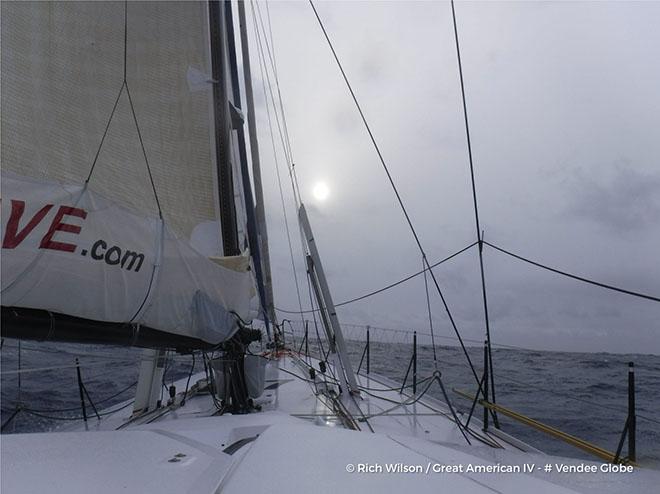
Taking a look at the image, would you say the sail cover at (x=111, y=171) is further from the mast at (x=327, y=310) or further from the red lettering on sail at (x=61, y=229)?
the mast at (x=327, y=310)

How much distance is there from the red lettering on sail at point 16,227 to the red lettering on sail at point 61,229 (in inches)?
3.2

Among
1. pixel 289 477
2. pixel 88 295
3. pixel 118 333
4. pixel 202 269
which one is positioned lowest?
pixel 289 477

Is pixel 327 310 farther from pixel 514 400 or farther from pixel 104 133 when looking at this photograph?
pixel 514 400

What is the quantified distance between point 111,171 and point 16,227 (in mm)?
798

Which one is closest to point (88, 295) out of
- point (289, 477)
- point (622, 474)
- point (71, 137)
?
point (71, 137)

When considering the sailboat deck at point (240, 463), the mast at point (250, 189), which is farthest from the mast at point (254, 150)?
the sailboat deck at point (240, 463)

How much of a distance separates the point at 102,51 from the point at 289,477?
3.11 meters

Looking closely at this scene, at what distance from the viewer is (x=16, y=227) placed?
2.15 meters

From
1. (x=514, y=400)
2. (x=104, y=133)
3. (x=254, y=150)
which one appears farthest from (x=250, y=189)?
(x=514, y=400)

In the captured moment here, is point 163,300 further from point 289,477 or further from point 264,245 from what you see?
point 264,245

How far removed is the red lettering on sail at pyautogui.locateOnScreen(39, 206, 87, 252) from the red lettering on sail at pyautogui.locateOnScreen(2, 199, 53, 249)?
0.08 metres

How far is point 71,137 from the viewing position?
8.71 feet

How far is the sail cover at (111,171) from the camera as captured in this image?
2305 mm

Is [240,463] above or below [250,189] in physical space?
below
